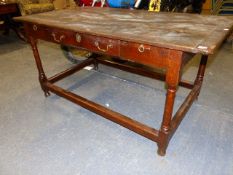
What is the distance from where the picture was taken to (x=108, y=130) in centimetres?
158

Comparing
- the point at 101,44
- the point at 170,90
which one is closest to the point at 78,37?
the point at 101,44

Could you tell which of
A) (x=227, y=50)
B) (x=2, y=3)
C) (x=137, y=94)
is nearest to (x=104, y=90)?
(x=137, y=94)

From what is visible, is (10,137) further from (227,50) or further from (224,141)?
(227,50)

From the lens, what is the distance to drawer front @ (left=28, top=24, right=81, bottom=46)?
1325mm

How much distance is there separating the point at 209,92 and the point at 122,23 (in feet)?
4.08

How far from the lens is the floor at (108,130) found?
1.30m

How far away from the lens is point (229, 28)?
1146 mm

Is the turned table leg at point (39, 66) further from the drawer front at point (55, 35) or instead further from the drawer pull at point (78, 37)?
the drawer pull at point (78, 37)

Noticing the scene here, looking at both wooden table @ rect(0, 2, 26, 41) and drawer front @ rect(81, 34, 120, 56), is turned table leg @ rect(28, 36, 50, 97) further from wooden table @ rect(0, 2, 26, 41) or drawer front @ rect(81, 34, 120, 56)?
wooden table @ rect(0, 2, 26, 41)

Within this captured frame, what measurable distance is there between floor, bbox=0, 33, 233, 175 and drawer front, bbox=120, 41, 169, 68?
2.25 feet

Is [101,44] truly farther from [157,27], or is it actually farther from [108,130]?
[108,130]

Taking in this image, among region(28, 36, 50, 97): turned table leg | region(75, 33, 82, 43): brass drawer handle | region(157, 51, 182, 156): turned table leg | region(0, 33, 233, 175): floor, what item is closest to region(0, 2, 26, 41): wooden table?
region(0, 33, 233, 175): floor

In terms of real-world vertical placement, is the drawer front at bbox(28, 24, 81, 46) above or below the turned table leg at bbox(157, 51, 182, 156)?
above

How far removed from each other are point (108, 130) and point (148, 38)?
0.86 m
